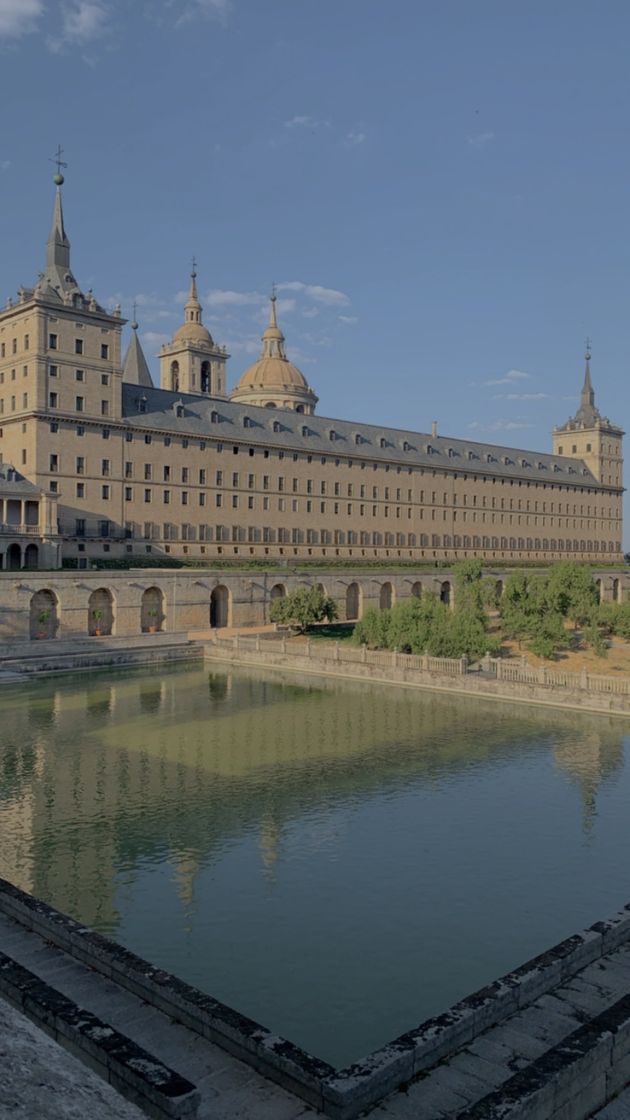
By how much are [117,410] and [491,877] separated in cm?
5508

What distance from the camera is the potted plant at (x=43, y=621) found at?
2201 inches

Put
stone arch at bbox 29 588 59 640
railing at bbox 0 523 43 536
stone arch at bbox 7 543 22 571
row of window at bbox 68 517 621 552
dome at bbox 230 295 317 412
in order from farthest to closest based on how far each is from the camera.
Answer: dome at bbox 230 295 317 412
row of window at bbox 68 517 621 552
stone arch at bbox 7 543 22 571
railing at bbox 0 523 43 536
stone arch at bbox 29 588 59 640

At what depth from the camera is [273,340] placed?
116 m

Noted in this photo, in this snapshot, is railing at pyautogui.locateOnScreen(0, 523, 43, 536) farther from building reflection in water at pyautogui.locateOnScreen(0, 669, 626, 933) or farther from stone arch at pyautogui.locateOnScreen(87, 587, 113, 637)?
building reflection in water at pyautogui.locateOnScreen(0, 669, 626, 933)

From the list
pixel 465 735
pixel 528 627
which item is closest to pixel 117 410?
pixel 528 627

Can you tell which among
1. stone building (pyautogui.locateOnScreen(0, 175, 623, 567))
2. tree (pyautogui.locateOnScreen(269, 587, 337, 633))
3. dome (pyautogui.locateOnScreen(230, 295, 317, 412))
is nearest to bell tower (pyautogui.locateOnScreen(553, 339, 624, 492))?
stone building (pyautogui.locateOnScreen(0, 175, 623, 567))

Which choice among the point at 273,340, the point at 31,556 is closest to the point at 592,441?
the point at 273,340

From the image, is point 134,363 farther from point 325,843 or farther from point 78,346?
point 325,843

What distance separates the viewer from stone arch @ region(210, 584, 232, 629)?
6906 centimetres

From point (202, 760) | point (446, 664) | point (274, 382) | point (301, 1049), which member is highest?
point (274, 382)

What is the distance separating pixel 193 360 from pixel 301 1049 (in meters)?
98.6

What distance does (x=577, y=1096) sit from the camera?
415 inches

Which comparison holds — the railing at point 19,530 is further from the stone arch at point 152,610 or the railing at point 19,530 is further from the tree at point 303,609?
the tree at point 303,609

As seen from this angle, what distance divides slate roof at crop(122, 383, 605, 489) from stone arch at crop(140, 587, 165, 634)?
→ 14.7m
